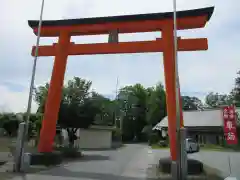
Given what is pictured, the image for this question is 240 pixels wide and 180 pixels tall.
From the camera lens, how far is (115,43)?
49.3ft

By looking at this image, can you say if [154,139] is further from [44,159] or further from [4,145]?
[44,159]

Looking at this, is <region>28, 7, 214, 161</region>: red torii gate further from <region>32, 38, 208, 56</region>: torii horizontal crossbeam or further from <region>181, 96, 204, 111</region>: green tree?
<region>181, 96, 204, 111</region>: green tree

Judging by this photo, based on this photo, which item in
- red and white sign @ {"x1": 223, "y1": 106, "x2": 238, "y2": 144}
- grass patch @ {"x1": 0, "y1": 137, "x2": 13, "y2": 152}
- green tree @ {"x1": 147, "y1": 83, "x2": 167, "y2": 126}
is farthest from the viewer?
green tree @ {"x1": 147, "y1": 83, "x2": 167, "y2": 126}

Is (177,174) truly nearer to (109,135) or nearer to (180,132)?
(180,132)

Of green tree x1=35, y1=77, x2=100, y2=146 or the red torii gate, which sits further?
green tree x1=35, y1=77, x2=100, y2=146

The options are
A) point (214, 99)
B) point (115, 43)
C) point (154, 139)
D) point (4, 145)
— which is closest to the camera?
point (115, 43)

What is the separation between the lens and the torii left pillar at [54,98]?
15.5m

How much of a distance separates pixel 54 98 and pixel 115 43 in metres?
4.64

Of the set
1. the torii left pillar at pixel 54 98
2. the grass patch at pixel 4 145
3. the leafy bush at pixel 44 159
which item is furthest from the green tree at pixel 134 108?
the torii left pillar at pixel 54 98

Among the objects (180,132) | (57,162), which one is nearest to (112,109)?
(57,162)

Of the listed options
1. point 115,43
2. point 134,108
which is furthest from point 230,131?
point 134,108

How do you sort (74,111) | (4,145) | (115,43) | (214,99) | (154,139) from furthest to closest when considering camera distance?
1. (214,99)
2. (154,139)
3. (4,145)
4. (74,111)
5. (115,43)

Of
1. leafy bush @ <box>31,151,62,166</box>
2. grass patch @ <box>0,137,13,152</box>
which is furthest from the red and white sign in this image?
grass patch @ <box>0,137,13,152</box>

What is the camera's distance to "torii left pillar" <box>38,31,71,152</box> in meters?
15.5
